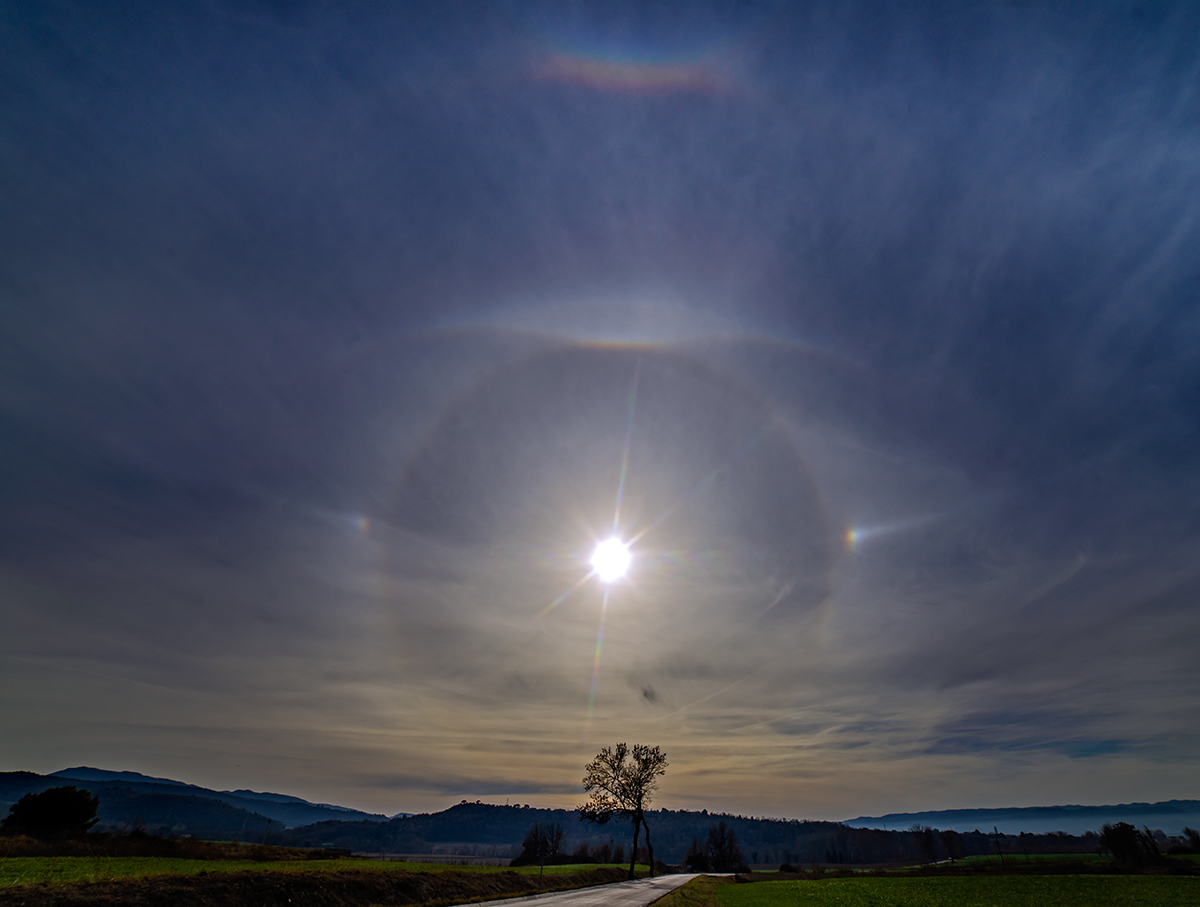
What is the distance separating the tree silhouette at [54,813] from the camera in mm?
46094

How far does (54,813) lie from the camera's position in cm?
4731

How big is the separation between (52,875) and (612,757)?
229 ft

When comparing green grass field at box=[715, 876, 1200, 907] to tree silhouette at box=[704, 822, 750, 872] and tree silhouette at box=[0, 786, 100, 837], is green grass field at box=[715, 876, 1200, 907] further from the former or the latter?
tree silhouette at box=[704, 822, 750, 872]

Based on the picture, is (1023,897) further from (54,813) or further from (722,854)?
(722,854)

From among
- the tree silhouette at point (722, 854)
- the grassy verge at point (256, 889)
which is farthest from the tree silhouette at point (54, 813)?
the tree silhouette at point (722, 854)

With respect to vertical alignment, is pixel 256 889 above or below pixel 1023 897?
above

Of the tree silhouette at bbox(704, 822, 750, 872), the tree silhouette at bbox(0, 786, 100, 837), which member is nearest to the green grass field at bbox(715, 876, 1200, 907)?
the tree silhouette at bbox(0, 786, 100, 837)

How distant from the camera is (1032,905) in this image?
37.6 meters

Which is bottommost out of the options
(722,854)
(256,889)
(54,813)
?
(722,854)

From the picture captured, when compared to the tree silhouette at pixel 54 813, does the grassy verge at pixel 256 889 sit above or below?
below

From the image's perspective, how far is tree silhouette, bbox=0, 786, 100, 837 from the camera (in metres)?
46.1

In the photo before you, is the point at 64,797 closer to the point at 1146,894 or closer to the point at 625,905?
the point at 625,905

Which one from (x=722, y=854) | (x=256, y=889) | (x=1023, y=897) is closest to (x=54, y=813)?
(x=256, y=889)

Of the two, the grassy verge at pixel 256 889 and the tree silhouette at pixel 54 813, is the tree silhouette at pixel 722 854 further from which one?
the tree silhouette at pixel 54 813
